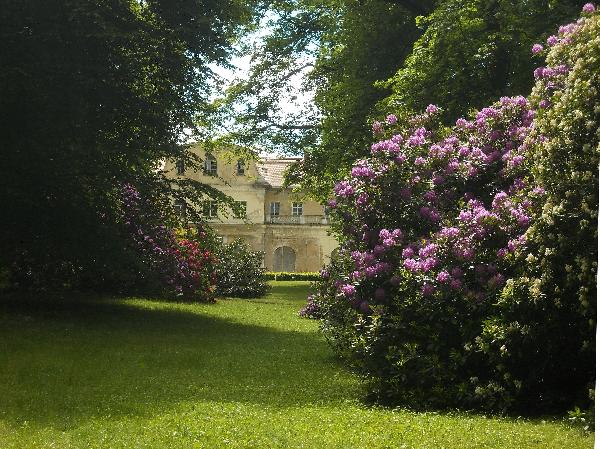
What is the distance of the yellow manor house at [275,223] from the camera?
64438mm

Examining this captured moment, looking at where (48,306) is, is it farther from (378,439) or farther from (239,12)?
(378,439)

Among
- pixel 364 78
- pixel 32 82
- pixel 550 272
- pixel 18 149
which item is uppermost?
pixel 364 78

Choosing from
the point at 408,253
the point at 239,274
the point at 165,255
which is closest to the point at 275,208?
the point at 239,274

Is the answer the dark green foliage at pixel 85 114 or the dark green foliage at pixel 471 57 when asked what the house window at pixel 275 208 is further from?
the dark green foliage at pixel 471 57

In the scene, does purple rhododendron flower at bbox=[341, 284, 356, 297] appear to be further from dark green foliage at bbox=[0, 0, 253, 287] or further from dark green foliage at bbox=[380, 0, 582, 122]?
dark green foliage at bbox=[380, 0, 582, 122]

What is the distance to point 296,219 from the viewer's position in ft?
218

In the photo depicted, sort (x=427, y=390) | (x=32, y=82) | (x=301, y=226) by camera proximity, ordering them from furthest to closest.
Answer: (x=301, y=226) → (x=32, y=82) → (x=427, y=390)

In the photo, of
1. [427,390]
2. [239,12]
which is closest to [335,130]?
[239,12]

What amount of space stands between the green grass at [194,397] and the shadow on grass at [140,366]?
0.02 m

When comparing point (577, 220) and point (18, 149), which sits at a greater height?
point (18, 149)

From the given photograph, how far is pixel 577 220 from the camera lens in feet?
25.0

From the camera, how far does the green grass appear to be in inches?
265

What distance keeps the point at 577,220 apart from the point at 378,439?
3009 mm

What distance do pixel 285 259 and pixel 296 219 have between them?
12.6 feet
